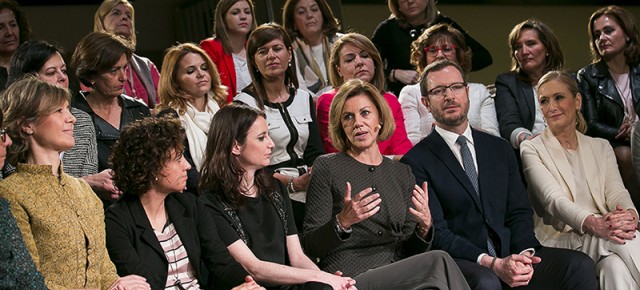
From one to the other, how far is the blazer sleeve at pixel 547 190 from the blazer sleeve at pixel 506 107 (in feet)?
1.47

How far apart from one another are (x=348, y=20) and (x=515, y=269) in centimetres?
322

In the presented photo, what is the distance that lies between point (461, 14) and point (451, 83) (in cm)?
283

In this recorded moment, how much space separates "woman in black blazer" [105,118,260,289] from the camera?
3525 millimetres

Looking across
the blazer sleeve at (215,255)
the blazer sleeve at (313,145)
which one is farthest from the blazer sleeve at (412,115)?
the blazer sleeve at (215,255)

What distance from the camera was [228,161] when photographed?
393cm

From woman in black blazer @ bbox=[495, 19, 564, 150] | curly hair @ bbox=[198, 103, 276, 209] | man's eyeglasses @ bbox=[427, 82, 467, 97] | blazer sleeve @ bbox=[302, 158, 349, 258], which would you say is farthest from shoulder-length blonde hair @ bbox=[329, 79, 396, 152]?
woman in black blazer @ bbox=[495, 19, 564, 150]

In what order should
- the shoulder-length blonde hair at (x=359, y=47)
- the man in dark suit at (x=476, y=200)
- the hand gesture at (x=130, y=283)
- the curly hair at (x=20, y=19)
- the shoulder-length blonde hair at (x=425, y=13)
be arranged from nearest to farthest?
the hand gesture at (x=130, y=283) < the man in dark suit at (x=476, y=200) < the curly hair at (x=20, y=19) < the shoulder-length blonde hair at (x=359, y=47) < the shoulder-length blonde hair at (x=425, y=13)

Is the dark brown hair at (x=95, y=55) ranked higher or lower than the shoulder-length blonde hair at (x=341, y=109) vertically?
higher

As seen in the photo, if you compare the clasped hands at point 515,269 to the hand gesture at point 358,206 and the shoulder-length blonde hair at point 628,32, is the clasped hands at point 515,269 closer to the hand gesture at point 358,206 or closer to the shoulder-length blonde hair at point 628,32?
the hand gesture at point 358,206

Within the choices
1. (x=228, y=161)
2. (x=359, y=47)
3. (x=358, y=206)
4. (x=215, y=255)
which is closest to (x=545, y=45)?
(x=359, y=47)

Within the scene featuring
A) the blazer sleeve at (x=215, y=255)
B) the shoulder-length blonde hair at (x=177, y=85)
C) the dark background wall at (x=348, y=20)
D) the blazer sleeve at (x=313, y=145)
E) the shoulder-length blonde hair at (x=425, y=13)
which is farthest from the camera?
the dark background wall at (x=348, y=20)

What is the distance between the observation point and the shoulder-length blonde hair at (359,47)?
5203 mm

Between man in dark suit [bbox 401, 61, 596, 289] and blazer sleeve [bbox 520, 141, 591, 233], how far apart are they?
197 millimetres

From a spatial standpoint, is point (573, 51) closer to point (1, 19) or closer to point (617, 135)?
point (617, 135)
